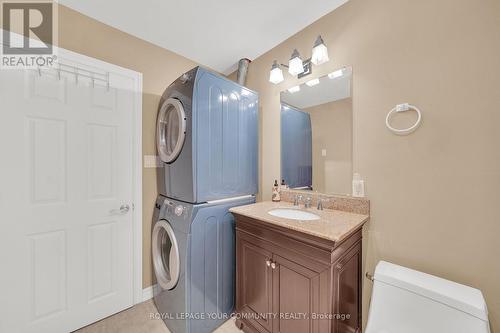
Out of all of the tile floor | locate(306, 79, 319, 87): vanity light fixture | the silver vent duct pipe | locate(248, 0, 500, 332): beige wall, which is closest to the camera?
locate(248, 0, 500, 332): beige wall

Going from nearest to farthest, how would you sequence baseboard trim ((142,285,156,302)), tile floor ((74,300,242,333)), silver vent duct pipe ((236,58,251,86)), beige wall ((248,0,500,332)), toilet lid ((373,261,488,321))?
toilet lid ((373,261,488,321)) → beige wall ((248,0,500,332)) → tile floor ((74,300,242,333)) → baseboard trim ((142,285,156,302)) → silver vent duct pipe ((236,58,251,86))

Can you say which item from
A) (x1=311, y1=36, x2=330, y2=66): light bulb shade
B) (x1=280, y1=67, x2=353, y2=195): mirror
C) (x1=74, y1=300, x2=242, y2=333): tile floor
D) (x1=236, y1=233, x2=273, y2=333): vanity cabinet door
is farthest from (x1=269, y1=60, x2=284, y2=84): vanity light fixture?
(x1=74, y1=300, x2=242, y2=333): tile floor

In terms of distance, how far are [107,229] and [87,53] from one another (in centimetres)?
150

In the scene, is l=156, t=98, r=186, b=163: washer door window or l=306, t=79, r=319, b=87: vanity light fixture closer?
l=156, t=98, r=186, b=163: washer door window

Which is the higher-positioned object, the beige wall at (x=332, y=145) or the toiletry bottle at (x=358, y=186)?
the beige wall at (x=332, y=145)

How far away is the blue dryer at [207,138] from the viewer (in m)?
1.39

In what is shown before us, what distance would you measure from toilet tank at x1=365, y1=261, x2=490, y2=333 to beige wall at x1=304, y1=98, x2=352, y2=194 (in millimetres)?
601

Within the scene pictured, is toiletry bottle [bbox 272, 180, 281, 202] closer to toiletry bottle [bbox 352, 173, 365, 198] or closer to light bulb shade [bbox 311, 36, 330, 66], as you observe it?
toiletry bottle [bbox 352, 173, 365, 198]

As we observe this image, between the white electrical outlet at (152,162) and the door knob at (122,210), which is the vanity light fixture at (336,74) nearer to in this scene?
the white electrical outlet at (152,162)

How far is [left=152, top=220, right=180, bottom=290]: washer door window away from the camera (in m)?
1.45

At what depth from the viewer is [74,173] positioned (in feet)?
4.91

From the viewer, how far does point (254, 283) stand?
140 centimetres

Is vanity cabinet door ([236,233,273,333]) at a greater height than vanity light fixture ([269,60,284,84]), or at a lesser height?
lesser

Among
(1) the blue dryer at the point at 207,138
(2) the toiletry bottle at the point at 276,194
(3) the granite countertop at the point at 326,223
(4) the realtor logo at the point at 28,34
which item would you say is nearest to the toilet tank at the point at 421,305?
(3) the granite countertop at the point at 326,223
